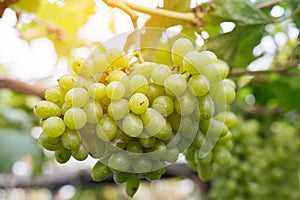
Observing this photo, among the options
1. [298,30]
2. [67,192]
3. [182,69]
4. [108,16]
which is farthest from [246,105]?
[182,69]

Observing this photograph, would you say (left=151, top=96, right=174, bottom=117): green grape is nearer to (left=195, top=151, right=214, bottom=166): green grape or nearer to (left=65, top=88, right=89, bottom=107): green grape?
(left=65, top=88, right=89, bottom=107): green grape

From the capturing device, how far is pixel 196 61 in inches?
23.4

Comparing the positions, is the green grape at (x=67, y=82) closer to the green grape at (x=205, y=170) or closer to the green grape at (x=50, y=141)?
the green grape at (x=50, y=141)

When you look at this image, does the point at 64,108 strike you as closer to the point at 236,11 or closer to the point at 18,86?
the point at 236,11

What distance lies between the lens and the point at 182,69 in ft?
2.07

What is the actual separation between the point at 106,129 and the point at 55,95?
0.08 m

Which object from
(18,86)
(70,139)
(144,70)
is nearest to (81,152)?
(70,139)

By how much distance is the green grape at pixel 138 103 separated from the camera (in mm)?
568

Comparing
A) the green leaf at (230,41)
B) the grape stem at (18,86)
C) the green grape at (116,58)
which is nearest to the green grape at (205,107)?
the green grape at (116,58)

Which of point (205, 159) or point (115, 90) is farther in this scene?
point (205, 159)

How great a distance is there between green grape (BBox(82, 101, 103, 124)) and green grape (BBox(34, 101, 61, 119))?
0.04 meters

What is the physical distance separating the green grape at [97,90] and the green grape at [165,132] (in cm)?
8

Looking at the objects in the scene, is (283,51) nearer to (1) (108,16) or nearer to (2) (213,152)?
(1) (108,16)

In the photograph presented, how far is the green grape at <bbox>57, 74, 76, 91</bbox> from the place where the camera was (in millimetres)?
609
